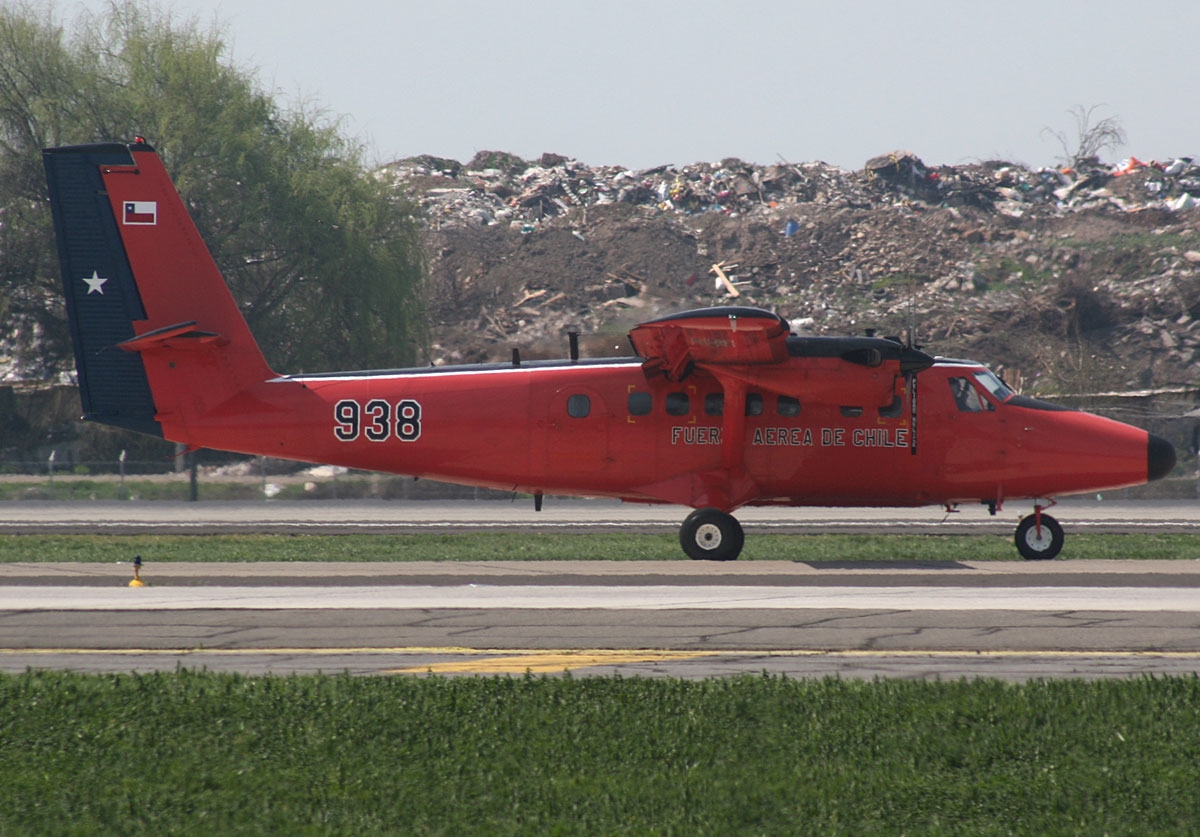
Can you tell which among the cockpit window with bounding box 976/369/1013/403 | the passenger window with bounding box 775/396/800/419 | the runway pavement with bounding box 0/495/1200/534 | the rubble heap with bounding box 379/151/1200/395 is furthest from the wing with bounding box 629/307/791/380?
the rubble heap with bounding box 379/151/1200/395

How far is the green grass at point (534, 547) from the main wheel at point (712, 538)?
708 mm

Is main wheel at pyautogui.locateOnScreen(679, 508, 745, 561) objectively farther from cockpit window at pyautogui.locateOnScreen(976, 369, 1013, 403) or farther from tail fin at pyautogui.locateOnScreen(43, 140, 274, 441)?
tail fin at pyautogui.locateOnScreen(43, 140, 274, 441)

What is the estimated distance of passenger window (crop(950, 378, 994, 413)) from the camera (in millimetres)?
21359

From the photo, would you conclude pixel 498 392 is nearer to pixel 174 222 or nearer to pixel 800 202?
pixel 174 222

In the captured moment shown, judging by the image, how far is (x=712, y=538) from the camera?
68.3ft

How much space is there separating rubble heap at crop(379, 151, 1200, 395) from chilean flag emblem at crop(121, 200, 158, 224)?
26968 mm

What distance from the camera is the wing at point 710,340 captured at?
19.1 meters

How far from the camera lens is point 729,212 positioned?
221 feet

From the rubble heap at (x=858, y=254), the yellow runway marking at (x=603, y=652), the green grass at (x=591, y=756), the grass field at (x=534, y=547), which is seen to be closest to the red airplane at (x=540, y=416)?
the grass field at (x=534, y=547)

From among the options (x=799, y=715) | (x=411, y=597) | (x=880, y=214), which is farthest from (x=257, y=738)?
(x=880, y=214)

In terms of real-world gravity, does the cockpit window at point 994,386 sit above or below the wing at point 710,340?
below

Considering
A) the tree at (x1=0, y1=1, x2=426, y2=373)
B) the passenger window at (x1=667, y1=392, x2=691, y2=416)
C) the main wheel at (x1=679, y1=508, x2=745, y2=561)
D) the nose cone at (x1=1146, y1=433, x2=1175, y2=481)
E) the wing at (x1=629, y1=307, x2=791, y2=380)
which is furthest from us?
Answer: the tree at (x1=0, y1=1, x2=426, y2=373)

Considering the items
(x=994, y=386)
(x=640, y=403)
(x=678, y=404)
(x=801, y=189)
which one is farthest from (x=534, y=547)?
(x=801, y=189)

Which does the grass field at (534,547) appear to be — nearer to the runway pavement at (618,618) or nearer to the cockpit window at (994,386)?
the runway pavement at (618,618)
